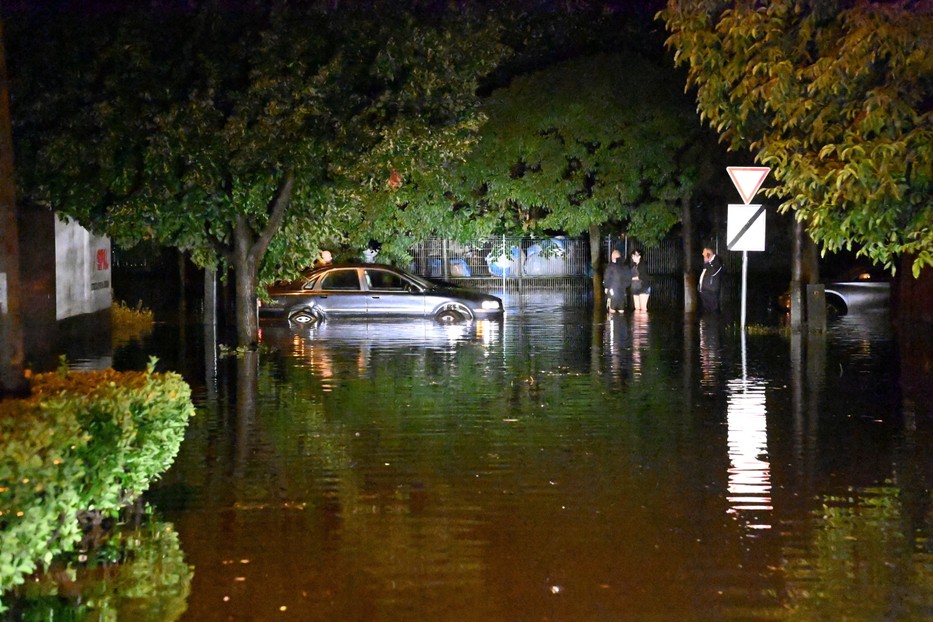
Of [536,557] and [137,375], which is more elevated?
[137,375]

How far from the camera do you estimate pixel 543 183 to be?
33.2 m

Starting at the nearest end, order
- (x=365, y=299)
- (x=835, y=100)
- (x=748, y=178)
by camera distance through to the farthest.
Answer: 1. (x=835, y=100)
2. (x=748, y=178)
3. (x=365, y=299)

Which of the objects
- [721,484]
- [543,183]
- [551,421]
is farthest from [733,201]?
[721,484]

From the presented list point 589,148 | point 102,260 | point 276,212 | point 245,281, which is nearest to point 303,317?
point 102,260

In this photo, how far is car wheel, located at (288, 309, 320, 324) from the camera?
27.8 metres

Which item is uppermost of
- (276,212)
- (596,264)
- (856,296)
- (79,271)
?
(276,212)

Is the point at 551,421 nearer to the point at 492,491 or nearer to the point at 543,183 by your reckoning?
the point at 492,491

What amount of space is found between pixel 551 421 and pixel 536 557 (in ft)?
17.6

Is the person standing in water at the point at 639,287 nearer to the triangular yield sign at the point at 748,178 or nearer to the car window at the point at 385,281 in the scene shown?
the car window at the point at 385,281

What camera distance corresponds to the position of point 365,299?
27.9m

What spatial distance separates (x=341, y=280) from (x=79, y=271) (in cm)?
647

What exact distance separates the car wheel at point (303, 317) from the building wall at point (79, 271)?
4.08 m

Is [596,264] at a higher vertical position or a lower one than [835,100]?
lower

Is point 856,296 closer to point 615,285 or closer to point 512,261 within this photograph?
point 615,285
